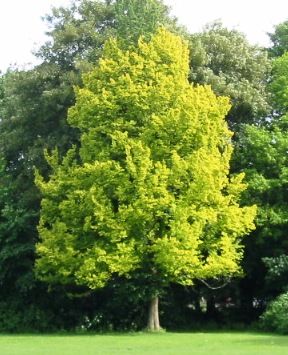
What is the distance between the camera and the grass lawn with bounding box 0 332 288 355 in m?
21.2

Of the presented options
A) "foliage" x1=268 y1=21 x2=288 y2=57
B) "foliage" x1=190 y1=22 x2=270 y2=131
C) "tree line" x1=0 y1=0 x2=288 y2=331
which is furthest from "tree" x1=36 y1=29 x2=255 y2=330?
"foliage" x1=268 y1=21 x2=288 y2=57

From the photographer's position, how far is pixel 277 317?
102 feet

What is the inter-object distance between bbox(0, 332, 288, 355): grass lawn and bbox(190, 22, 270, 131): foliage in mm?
12144

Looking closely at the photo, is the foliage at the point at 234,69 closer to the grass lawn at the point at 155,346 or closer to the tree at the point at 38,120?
the tree at the point at 38,120

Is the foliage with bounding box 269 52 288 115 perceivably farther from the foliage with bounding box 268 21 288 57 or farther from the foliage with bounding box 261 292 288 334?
the foliage with bounding box 261 292 288 334

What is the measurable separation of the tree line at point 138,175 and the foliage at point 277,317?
2.19 m

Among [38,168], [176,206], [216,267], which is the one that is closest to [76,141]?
[38,168]

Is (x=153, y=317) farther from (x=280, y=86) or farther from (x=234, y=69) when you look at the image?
(x=280, y=86)

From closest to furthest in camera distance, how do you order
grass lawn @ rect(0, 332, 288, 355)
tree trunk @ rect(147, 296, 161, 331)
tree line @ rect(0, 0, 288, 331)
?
grass lawn @ rect(0, 332, 288, 355)
tree line @ rect(0, 0, 288, 331)
tree trunk @ rect(147, 296, 161, 331)

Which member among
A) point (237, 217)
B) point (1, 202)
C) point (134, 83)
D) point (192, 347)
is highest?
point (134, 83)

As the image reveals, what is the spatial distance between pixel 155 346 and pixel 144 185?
8366 mm

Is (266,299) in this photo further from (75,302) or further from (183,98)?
(183,98)

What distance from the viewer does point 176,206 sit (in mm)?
30422

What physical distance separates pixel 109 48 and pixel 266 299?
1430cm
